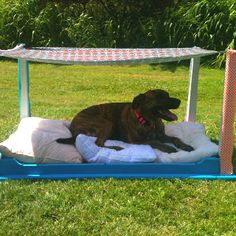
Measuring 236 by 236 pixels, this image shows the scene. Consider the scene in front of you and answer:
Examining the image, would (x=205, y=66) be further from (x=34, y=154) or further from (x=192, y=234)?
(x=192, y=234)

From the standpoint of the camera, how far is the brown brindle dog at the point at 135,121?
619 centimetres

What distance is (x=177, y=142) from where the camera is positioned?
6.36m

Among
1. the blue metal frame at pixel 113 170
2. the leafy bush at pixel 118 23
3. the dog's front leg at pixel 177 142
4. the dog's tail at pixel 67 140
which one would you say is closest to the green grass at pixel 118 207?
the blue metal frame at pixel 113 170

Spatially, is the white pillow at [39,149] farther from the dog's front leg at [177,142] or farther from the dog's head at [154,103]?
the dog's front leg at [177,142]

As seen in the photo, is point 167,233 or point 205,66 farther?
point 205,66

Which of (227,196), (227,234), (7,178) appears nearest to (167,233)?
(227,234)

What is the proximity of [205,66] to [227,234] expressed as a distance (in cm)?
862

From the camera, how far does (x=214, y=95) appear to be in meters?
10.2

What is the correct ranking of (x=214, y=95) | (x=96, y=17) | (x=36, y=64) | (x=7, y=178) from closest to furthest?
1. (x=7, y=178)
2. (x=214, y=95)
3. (x=36, y=64)
4. (x=96, y=17)

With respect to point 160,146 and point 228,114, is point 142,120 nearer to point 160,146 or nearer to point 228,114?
point 160,146

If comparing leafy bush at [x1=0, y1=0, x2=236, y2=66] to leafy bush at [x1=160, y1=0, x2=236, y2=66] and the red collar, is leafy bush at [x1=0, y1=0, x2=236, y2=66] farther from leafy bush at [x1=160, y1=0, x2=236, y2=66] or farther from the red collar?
the red collar

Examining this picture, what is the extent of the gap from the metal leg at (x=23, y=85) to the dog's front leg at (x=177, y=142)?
2022mm

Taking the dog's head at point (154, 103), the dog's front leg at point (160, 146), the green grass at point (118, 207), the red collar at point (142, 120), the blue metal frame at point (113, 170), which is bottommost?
the green grass at point (118, 207)

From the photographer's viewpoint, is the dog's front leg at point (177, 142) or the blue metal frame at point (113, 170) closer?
the blue metal frame at point (113, 170)
